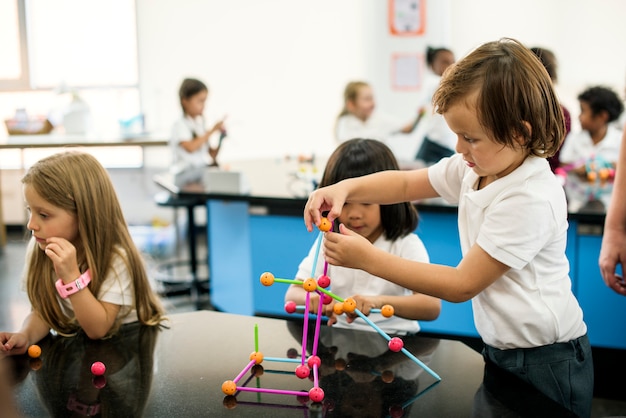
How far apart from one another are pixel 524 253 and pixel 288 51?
474cm

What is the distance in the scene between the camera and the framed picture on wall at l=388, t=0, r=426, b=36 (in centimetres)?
545

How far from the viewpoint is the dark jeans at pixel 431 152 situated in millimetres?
4043

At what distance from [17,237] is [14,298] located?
184 cm

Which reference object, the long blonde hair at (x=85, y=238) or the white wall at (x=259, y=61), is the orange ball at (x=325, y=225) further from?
the white wall at (x=259, y=61)

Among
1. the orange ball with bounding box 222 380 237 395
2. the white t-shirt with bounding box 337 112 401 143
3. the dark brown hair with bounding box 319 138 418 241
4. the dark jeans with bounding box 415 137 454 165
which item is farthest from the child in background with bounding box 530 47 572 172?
the white t-shirt with bounding box 337 112 401 143

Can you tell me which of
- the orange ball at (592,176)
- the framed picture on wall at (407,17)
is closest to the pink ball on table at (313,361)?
the orange ball at (592,176)

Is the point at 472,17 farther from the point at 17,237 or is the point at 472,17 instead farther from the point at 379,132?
the point at 17,237

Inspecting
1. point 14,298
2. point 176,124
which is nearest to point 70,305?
point 176,124

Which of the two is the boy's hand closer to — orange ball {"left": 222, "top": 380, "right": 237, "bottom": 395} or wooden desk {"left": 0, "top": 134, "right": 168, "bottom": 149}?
orange ball {"left": 222, "top": 380, "right": 237, "bottom": 395}

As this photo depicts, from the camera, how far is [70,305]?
1.71 meters

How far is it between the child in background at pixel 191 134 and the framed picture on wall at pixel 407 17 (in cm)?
195

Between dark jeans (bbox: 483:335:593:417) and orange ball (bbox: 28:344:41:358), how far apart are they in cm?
92

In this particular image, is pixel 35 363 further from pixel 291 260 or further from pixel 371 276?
pixel 291 260

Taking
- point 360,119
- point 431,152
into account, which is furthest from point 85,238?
point 360,119
